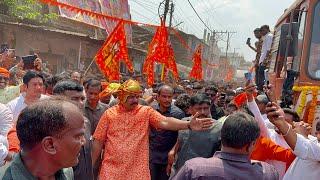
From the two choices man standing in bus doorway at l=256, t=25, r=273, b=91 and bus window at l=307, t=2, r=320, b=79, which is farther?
man standing in bus doorway at l=256, t=25, r=273, b=91

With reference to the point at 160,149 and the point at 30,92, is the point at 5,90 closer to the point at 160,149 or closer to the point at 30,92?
the point at 30,92

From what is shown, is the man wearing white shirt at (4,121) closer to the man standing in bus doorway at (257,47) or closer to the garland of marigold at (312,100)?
the garland of marigold at (312,100)

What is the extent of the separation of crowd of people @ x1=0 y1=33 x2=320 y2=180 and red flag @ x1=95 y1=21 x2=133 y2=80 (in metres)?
3.11

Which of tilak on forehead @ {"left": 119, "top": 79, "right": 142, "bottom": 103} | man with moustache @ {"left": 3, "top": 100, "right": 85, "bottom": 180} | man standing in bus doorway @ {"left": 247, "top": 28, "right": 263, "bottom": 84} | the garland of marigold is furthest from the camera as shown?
man standing in bus doorway @ {"left": 247, "top": 28, "right": 263, "bottom": 84}

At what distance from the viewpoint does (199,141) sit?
4121 mm

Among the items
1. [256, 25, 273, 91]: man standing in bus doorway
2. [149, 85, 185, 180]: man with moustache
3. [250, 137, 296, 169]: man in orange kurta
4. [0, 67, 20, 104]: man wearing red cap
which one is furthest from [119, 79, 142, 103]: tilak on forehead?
[256, 25, 273, 91]: man standing in bus doorway

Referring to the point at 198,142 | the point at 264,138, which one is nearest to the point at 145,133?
the point at 198,142

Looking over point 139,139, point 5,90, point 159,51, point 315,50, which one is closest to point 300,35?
point 315,50

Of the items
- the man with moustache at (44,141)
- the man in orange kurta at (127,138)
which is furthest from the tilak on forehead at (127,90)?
the man with moustache at (44,141)

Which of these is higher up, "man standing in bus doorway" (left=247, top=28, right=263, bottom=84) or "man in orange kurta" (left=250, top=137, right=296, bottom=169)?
"man standing in bus doorway" (left=247, top=28, right=263, bottom=84)

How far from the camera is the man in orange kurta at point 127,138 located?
13.5 ft

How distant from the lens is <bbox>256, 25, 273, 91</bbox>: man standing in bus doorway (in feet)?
27.3

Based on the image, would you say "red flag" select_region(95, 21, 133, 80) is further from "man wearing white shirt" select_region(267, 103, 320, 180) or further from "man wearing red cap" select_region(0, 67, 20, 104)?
"man wearing white shirt" select_region(267, 103, 320, 180)

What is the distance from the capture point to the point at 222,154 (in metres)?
2.62
